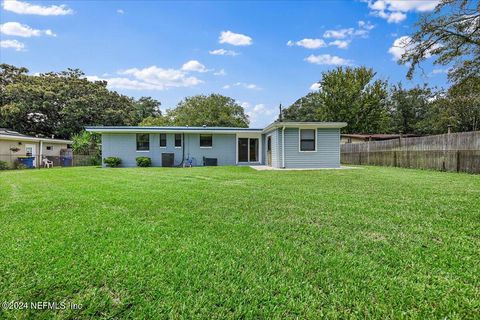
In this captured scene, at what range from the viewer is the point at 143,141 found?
55.2ft

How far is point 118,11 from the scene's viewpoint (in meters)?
10.2

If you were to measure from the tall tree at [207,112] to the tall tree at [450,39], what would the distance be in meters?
22.6

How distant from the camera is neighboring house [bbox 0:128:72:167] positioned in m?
18.3

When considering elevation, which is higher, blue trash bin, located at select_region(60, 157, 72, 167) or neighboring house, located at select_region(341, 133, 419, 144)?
neighboring house, located at select_region(341, 133, 419, 144)

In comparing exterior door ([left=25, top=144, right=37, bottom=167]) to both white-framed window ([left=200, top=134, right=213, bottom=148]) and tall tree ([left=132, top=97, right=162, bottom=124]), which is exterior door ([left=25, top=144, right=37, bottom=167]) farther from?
tall tree ([left=132, top=97, right=162, bottom=124])

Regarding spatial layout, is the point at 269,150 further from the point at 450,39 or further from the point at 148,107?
the point at 148,107

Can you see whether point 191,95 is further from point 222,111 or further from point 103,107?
point 103,107

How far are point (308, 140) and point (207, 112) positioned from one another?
20.2m

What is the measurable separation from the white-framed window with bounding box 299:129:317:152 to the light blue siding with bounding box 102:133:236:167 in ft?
16.6

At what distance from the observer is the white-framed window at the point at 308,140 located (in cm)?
1377

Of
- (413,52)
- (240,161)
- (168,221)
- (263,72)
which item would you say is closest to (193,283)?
(168,221)

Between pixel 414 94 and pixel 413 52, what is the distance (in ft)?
83.4

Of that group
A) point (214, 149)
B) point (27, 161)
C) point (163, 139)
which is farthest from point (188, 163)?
point (27, 161)

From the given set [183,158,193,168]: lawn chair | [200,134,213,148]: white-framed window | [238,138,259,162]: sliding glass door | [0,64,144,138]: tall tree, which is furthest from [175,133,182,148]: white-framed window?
[0,64,144,138]: tall tree
